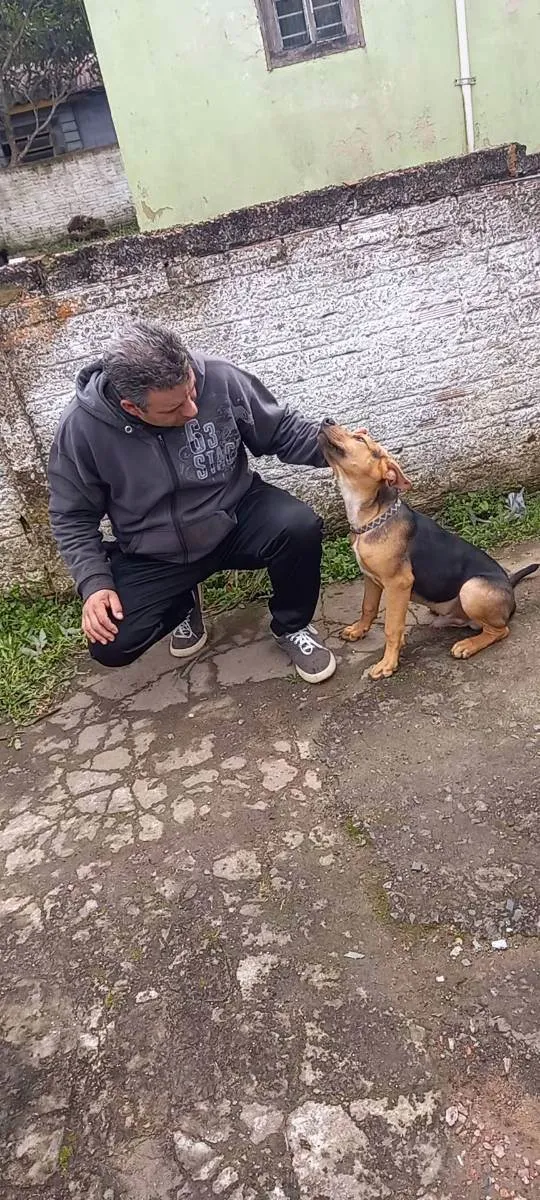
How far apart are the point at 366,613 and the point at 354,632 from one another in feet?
0.39

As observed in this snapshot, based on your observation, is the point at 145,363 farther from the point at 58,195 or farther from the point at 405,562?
the point at 58,195

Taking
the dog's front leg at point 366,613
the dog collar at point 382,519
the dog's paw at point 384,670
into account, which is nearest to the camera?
the dog collar at point 382,519

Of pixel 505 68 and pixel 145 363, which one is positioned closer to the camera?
pixel 145 363

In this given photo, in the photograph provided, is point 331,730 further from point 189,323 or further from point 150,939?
point 189,323

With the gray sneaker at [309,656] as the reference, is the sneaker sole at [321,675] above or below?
below

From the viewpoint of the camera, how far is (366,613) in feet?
12.2

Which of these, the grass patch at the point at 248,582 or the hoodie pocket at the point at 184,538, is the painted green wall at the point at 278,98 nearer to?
the grass patch at the point at 248,582

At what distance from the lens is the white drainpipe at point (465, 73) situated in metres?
8.52

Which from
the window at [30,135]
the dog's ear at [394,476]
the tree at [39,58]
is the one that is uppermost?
the tree at [39,58]

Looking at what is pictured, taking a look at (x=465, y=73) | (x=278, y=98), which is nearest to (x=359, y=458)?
(x=278, y=98)

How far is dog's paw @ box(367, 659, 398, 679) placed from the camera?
136 inches

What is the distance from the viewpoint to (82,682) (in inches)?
156

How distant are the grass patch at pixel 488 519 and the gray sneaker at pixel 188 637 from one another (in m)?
1.51

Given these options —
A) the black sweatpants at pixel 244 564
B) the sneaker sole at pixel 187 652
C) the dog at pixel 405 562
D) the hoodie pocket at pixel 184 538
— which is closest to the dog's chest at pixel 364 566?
the dog at pixel 405 562
